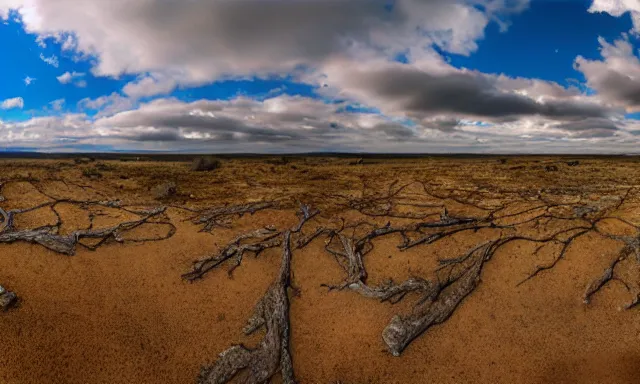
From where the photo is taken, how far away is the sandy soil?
7.63m

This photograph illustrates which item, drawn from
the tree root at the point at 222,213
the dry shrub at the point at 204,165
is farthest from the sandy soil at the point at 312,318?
the dry shrub at the point at 204,165

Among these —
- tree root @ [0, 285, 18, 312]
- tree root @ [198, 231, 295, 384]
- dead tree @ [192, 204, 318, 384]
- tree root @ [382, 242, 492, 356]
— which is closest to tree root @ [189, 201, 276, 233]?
dead tree @ [192, 204, 318, 384]

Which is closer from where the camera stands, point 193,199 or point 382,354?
point 382,354

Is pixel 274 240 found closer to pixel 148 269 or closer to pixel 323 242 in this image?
pixel 323 242

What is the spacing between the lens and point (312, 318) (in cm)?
916

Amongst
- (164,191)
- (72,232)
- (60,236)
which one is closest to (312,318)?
(60,236)

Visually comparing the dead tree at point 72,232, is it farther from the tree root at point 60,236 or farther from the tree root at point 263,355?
the tree root at point 263,355

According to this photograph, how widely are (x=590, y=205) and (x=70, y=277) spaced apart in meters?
18.9

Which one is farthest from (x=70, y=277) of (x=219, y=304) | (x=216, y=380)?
(x=216, y=380)

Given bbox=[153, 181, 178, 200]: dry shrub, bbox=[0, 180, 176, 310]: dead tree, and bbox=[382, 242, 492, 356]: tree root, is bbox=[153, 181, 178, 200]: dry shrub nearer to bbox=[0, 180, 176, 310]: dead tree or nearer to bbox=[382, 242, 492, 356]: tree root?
bbox=[0, 180, 176, 310]: dead tree

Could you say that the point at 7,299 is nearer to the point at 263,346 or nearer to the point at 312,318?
the point at 263,346

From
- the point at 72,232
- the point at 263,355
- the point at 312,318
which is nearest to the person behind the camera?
the point at 263,355

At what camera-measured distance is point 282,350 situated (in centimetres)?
807

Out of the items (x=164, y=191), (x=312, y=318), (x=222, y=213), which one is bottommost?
(x=312, y=318)
